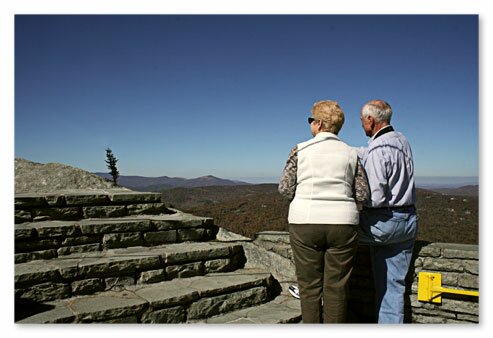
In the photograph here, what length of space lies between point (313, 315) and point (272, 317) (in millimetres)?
537

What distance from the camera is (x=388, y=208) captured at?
275 cm

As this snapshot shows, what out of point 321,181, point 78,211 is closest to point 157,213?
point 78,211

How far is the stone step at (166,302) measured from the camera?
2.61 metres

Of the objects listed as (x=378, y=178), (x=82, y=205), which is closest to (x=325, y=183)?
(x=378, y=178)

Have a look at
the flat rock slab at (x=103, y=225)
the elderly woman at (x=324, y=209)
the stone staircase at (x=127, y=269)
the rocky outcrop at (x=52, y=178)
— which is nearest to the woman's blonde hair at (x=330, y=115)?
the elderly woman at (x=324, y=209)

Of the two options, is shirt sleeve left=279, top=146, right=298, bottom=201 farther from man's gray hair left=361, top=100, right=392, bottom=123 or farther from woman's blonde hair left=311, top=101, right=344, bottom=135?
man's gray hair left=361, top=100, right=392, bottom=123

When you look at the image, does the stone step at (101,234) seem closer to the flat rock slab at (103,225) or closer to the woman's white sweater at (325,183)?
the flat rock slab at (103,225)

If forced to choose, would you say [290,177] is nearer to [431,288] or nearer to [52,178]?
[431,288]

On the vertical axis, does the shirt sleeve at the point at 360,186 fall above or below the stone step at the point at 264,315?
above

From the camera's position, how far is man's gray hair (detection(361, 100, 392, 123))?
2.80m

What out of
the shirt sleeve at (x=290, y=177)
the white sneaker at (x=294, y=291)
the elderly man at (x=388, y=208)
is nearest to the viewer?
the shirt sleeve at (x=290, y=177)

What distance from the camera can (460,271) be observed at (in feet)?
9.95

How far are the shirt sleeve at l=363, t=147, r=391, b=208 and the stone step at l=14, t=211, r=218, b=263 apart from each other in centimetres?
198
